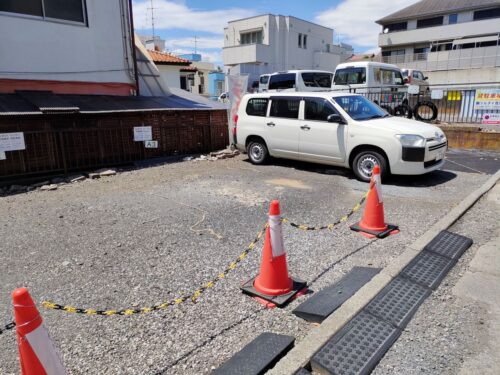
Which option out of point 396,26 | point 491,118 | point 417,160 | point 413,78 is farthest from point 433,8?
point 417,160

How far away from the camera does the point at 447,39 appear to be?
37.5 meters

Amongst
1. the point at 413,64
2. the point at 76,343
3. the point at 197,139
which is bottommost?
the point at 76,343

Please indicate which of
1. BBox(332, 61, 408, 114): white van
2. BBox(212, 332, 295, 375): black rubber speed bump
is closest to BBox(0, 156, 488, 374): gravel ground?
BBox(212, 332, 295, 375): black rubber speed bump

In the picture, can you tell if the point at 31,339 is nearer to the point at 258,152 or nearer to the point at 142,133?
the point at 258,152

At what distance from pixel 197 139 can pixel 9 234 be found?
6.97 m

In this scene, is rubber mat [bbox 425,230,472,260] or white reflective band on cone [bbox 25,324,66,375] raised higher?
white reflective band on cone [bbox 25,324,66,375]

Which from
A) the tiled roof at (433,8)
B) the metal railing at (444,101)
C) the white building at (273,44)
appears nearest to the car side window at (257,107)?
the metal railing at (444,101)

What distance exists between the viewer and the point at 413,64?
35812 millimetres

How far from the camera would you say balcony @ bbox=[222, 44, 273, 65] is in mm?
38287

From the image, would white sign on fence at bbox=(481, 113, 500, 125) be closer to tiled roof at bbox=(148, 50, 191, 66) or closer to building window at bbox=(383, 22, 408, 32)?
tiled roof at bbox=(148, 50, 191, 66)

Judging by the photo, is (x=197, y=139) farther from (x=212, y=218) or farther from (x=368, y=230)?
(x=368, y=230)

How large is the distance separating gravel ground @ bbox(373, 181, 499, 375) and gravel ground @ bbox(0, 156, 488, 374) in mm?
123

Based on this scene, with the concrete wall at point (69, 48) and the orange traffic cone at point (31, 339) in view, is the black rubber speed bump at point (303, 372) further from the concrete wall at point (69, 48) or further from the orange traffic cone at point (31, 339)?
the concrete wall at point (69, 48)

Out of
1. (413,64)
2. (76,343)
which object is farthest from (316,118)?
(413,64)
